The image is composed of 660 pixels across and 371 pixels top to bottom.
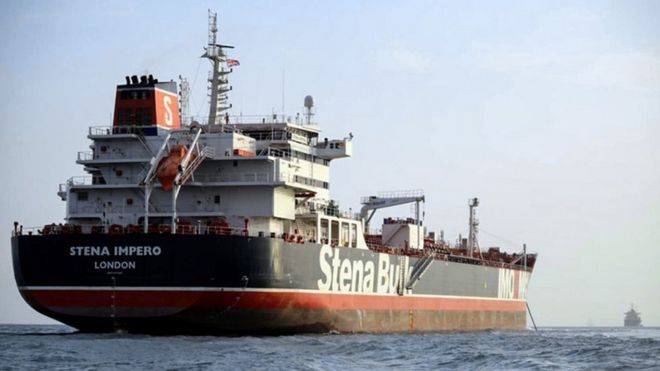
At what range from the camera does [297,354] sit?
3541 cm

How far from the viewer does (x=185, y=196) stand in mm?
44938

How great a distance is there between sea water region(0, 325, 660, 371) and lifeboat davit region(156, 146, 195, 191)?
525 cm

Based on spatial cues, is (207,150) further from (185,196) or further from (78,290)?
(78,290)

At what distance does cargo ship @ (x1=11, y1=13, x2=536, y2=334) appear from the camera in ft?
132

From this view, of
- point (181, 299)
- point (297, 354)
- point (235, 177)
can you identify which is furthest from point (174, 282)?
point (297, 354)

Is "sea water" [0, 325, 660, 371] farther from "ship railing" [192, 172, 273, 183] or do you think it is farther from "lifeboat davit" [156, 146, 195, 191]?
"ship railing" [192, 172, 273, 183]

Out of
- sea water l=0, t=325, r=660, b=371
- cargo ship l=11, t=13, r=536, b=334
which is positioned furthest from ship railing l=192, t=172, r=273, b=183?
sea water l=0, t=325, r=660, b=371

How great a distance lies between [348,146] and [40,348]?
18505 millimetres

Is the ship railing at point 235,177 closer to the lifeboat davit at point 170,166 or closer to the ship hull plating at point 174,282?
the lifeboat davit at point 170,166

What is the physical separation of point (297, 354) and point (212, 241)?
633cm

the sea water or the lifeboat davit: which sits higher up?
the lifeboat davit

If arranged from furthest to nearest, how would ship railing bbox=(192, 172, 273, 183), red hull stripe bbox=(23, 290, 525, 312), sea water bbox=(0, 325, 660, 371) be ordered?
ship railing bbox=(192, 172, 273, 183), red hull stripe bbox=(23, 290, 525, 312), sea water bbox=(0, 325, 660, 371)

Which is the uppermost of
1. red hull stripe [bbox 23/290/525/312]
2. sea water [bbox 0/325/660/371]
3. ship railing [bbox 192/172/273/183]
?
ship railing [bbox 192/172/273/183]

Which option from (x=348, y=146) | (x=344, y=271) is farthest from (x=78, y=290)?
(x=348, y=146)
